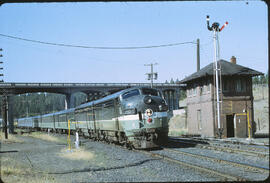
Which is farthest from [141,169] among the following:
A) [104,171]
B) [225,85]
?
[225,85]

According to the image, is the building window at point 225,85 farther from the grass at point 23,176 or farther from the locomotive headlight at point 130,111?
the grass at point 23,176

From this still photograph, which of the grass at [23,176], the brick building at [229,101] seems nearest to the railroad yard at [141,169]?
the grass at [23,176]

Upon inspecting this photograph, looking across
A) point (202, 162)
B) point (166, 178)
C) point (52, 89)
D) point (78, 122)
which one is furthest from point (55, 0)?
point (52, 89)

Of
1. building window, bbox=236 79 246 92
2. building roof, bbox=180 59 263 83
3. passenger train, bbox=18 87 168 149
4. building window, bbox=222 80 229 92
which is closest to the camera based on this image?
passenger train, bbox=18 87 168 149

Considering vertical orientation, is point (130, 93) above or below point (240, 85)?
below

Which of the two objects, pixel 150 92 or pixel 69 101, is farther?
pixel 69 101

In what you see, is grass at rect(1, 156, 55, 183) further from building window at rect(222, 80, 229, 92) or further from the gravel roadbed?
building window at rect(222, 80, 229, 92)

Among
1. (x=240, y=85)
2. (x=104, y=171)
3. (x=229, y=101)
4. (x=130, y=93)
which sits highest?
(x=240, y=85)

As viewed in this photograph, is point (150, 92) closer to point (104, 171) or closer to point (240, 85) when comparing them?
point (104, 171)

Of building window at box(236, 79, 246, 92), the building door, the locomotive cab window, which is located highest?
building window at box(236, 79, 246, 92)

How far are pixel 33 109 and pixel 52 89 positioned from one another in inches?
3796

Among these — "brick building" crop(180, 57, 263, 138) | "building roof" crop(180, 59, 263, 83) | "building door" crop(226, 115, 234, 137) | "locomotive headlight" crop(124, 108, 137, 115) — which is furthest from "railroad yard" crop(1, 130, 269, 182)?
"building door" crop(226, 115, 234, 137)

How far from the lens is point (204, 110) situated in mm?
30000

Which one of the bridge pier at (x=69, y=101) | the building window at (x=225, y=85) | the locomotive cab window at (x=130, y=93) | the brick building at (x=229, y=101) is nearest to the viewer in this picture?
the locomotive cab window at (x=130, y=93)
